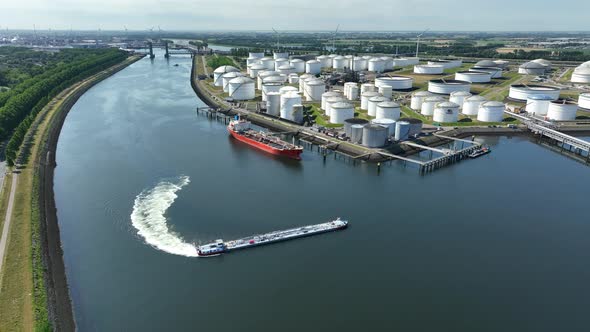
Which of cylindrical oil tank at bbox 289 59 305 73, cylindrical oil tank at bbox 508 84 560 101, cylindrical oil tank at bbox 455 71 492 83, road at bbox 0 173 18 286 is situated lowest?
road at bbox 0 173 18 286

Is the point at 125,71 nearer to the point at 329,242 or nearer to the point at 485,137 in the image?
the point at 485,137

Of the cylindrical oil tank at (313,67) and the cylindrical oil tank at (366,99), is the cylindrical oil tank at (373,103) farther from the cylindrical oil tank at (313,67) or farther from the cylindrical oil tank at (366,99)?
the cylindrical oil tank at (313,67)

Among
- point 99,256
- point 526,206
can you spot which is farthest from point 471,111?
point 99,256

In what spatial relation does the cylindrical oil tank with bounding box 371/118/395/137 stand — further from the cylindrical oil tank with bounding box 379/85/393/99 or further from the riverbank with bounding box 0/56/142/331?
the riverbank with bounding box 0/56/142/331

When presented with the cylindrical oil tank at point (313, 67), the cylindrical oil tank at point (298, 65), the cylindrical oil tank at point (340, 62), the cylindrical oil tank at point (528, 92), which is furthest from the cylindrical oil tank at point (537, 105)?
the cylindrical oil tank at point (298, 65)

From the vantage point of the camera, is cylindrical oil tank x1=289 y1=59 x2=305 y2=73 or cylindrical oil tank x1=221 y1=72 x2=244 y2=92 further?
cylindrical oil tank x1=289 y1=59 x2=305 y2=73

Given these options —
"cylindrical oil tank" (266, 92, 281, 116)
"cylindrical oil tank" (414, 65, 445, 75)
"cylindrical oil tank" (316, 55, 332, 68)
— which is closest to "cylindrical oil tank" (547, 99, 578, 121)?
"cylindrical oil tank" (266, 92, 281, 116)

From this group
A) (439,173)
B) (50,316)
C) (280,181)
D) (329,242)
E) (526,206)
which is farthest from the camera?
(439,173)
